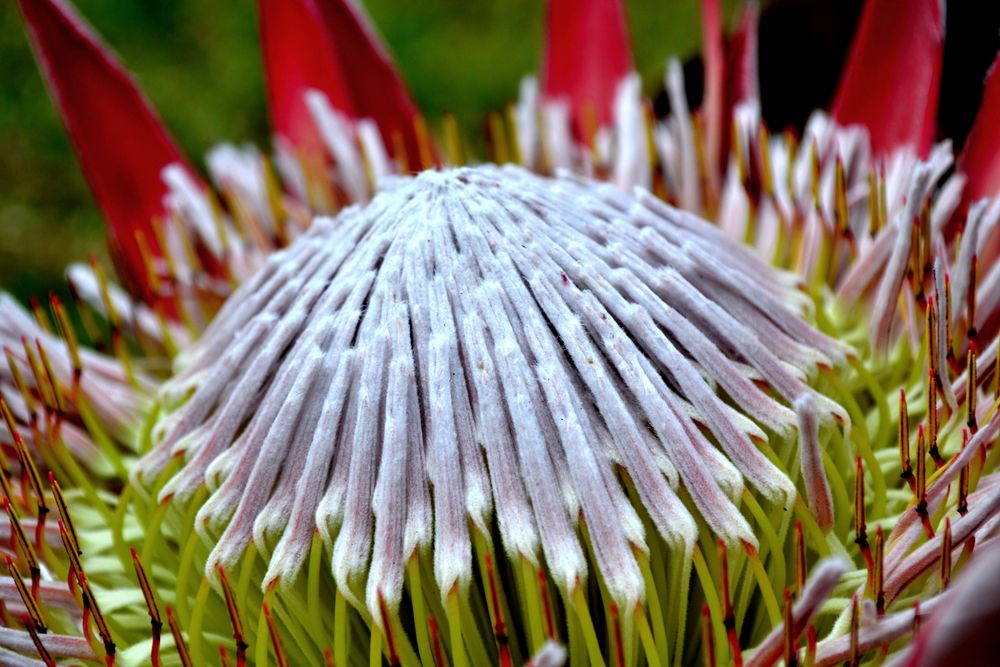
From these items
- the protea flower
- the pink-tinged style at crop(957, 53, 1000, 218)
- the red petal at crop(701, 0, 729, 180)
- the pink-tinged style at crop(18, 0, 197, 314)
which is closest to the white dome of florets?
the protea flower

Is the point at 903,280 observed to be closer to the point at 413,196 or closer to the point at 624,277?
the point at 624,277

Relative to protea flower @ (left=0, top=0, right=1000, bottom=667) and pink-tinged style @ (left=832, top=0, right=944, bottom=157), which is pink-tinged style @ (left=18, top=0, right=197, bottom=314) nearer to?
protea flower @ (left=0, top=0, right=1000, bottom=667)

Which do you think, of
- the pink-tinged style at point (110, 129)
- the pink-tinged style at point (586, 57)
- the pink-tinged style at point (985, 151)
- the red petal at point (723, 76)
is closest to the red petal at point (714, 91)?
the red petal at point (723, 76)

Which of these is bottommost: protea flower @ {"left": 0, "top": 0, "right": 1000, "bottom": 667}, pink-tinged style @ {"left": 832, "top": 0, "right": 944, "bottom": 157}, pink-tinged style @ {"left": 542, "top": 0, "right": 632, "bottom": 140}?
protea flower @ {"left": 0, "top": 0, "right": 1000, "bottom": 667}

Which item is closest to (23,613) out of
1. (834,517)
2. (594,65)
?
(834,517)

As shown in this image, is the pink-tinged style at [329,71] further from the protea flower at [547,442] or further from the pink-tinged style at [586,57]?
the protea flower at [547,442]

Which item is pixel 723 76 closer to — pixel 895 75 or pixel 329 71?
pixel 895 75
